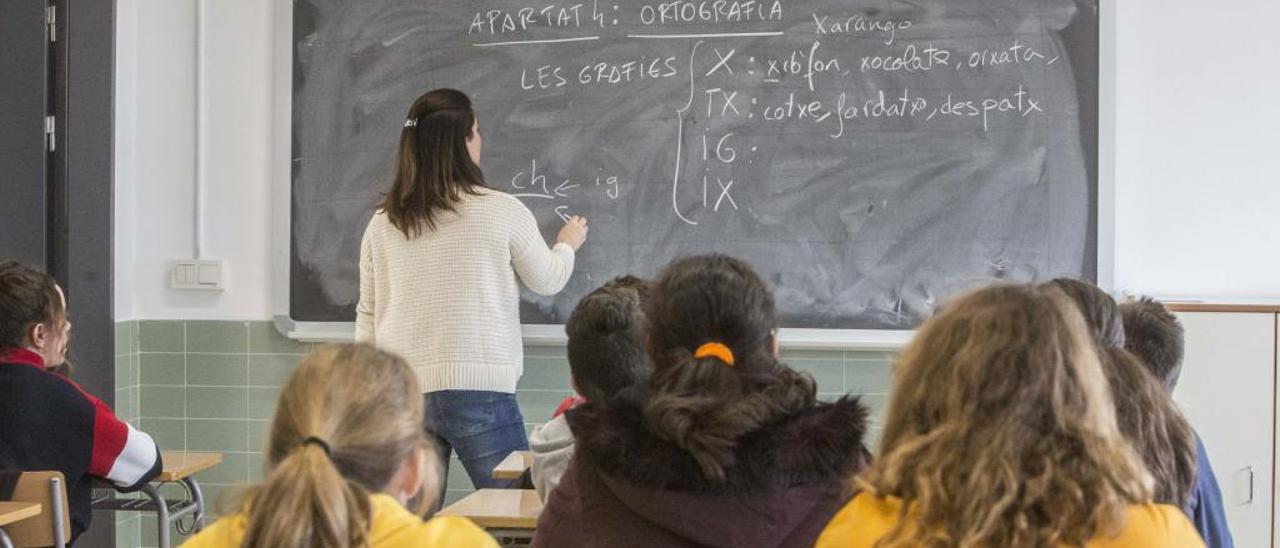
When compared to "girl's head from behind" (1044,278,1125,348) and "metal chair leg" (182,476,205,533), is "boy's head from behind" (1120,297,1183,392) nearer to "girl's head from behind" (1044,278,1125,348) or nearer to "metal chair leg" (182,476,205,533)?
"girl's head from behind" (1044,278,1125,348)

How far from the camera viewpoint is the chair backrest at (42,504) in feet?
9.69

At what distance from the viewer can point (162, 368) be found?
4.70 meters

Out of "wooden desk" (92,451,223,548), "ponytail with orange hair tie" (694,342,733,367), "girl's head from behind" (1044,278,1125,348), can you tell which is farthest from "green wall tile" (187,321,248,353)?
"girl's head from behind" (1044,278,1125,348)

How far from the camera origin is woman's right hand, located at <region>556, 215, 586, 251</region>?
4.29 meters

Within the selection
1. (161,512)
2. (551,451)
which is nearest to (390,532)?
(551,451)

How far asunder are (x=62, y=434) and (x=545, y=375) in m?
1.70

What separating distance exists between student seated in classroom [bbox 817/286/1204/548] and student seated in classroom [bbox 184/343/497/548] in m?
0.54

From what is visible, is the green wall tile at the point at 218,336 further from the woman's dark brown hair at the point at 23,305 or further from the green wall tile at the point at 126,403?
the woman's dark brown hair at the point at 23,305

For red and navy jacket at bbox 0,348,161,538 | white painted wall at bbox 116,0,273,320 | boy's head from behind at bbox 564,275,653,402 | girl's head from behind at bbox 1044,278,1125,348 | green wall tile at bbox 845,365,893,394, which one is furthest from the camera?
white painted wall at bbox 116,0,273,320

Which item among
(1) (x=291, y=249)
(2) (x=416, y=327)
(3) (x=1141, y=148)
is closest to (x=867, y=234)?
(3) (x=1141, y=148)

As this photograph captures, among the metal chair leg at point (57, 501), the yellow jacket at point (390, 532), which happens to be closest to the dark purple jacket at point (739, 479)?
the yellow jacket at point (390, 532)

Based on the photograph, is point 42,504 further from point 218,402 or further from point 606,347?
point 218,402

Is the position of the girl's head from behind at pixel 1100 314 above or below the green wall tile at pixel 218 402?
above

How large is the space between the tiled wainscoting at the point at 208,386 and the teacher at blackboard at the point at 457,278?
1016mm
